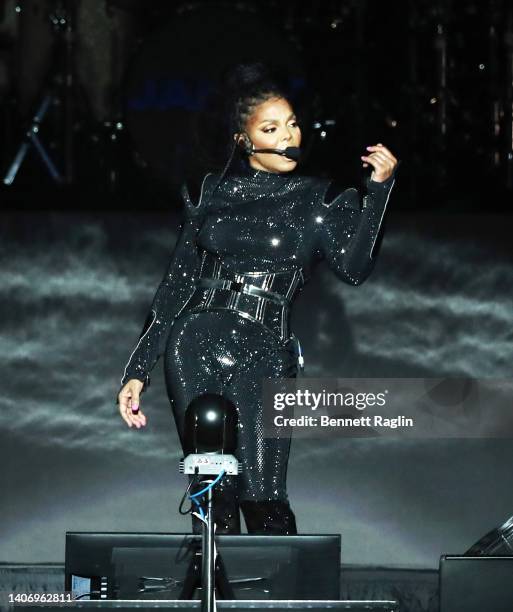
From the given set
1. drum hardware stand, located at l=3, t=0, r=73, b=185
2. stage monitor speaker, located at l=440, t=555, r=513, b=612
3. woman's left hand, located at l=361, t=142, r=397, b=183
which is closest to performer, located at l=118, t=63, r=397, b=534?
woman's left hand, located at l=361, t=142, r=397, b=183

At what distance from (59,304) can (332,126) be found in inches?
41.5

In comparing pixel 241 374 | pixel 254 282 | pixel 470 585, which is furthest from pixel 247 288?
pixel 470 585

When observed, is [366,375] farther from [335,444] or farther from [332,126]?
[332,126]

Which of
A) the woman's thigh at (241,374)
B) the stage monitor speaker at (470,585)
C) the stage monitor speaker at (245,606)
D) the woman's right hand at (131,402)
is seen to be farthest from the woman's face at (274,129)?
the stage monitor speaker at (245,606)

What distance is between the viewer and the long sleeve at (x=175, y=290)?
315cm

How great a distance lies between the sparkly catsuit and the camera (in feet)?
9.98

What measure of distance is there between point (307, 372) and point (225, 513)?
4.79 feet

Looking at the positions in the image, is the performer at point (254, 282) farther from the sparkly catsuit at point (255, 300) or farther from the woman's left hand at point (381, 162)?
the woman's left hand at point (381, 162)

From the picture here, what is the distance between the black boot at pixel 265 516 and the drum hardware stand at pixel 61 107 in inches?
69.2

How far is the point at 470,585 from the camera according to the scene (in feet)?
7.65

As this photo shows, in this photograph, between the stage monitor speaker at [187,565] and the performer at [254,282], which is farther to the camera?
the performer at [254,282]

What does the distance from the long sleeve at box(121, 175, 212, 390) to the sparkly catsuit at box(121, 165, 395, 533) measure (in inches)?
0.7

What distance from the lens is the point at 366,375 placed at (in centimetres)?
442

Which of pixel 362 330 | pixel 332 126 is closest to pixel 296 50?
pixel 332 126
